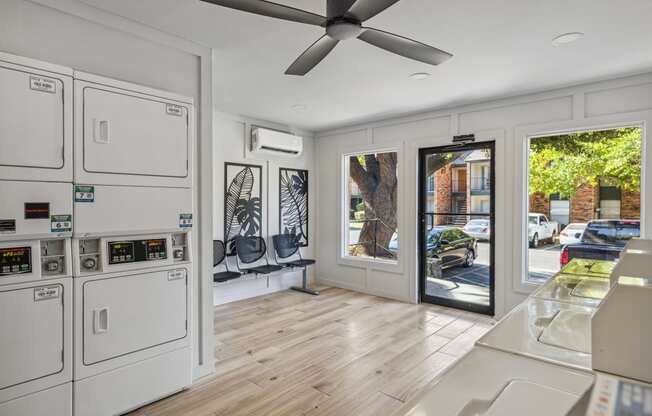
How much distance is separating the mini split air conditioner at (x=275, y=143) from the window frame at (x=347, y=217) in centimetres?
78

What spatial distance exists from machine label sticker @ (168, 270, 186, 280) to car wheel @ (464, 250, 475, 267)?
3.60 metres

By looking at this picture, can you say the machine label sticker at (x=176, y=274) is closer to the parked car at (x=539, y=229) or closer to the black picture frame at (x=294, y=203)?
the black picture frame at (x=294, y=203)

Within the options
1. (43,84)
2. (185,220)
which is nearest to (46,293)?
(185,220)

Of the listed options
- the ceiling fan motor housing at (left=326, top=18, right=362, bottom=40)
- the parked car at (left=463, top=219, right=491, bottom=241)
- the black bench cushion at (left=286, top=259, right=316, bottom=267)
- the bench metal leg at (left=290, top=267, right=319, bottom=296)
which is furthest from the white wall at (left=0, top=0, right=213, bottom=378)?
the parked car at (left=463, top=219, right=491, bottom=241)

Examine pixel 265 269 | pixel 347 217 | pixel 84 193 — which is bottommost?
pixel 265 269

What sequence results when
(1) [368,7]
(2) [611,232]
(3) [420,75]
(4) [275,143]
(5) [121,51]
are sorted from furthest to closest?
(4) [275,143] < (2) [611,232] < (3) [420,75] < (5) [121,51] < (1) [368,7]

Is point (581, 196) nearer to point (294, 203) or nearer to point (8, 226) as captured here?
point (294, 203)

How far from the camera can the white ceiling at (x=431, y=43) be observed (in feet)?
7.63

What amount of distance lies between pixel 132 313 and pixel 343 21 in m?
2.20

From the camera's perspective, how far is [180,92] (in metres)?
2.77

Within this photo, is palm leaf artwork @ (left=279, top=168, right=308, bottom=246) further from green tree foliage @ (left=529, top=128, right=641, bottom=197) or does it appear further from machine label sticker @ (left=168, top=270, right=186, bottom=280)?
green tree foliage @ (left=529, top=128, right=641, bottom=197)

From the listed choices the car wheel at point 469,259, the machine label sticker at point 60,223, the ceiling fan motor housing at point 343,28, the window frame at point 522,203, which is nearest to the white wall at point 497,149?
the window frame at point 522,203

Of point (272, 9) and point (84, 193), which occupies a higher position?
point (272, 9)

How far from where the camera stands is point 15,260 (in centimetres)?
193
